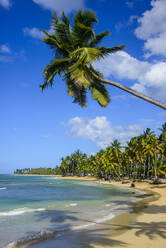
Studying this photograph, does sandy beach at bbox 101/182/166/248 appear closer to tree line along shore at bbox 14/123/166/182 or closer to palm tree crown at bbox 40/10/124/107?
palm tree crown at bbox 40/10/124/107

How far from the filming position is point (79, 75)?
6.87 m

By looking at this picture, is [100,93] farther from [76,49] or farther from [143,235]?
[143,235]

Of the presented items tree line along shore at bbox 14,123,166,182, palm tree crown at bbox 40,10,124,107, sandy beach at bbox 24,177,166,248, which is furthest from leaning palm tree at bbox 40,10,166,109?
tree line along shore at bbox 14,123,166,182

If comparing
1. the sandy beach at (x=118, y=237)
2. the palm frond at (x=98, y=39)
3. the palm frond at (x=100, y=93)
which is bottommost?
the sandy beach at (x=118, y=237)

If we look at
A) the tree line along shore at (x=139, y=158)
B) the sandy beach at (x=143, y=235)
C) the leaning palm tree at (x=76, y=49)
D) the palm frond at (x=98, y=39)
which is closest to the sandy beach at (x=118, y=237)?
the sandy beach at (x=143, y=235)

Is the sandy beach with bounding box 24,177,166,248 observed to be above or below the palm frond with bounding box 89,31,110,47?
below

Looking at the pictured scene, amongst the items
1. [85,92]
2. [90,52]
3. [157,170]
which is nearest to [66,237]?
[85,92]

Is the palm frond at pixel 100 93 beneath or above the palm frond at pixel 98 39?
beneath

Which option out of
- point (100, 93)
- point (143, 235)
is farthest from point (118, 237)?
point (100, 93)

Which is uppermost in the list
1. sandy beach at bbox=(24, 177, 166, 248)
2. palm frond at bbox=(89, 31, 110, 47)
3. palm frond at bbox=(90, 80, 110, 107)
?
palm frond at bbox=(89, 31, 110, 47)

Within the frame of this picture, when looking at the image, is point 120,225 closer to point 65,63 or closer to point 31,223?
point 31,223

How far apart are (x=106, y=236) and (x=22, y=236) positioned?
3857 mm

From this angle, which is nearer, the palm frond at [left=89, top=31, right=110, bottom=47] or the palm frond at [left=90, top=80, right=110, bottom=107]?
the palm frond at [left=90, top=80, right=110, bottom=107]

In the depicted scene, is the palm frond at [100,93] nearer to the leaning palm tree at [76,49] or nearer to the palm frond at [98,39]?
the leaning palm tree at [76,49]
